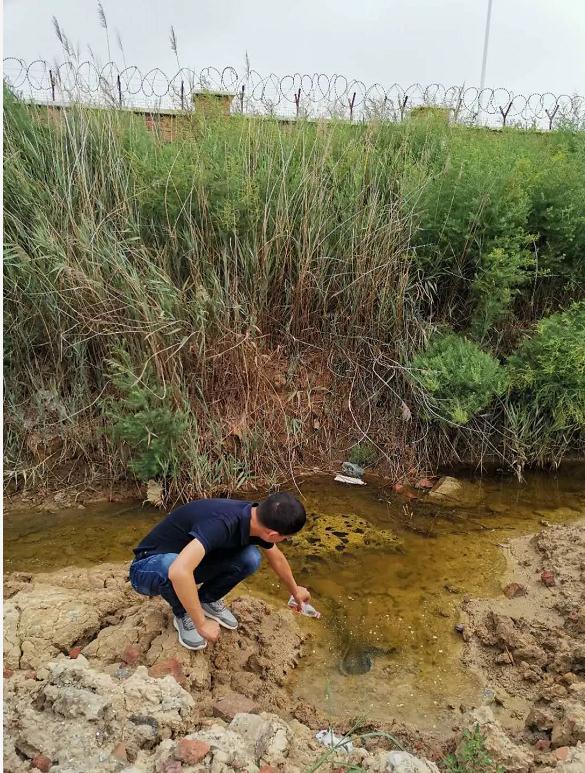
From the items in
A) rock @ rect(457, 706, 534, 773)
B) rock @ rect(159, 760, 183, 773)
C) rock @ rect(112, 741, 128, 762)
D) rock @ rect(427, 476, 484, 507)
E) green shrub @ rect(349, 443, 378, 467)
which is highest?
rock @ rect(159, 760, 183, 773)

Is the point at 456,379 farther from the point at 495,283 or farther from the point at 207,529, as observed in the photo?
the point at 207,529

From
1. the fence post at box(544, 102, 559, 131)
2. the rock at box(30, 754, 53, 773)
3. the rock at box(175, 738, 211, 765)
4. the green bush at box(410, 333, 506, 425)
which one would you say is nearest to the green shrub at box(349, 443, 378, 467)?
the green bush at box(410, 333, 506, 425)

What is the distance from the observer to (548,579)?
324 centimetres

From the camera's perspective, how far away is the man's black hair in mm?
2225

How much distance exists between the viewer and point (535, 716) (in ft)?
7.49

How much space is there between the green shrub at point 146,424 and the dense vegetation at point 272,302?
0.06ft

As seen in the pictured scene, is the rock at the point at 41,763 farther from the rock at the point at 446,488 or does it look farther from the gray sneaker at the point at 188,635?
the rock at the point at 446,488

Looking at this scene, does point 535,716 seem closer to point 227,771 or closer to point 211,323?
point 227,771

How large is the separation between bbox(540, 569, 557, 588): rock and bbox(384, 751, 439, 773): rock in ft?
5.16

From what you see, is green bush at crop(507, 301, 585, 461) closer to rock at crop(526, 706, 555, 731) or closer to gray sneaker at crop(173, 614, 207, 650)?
rock at crop(526, 706, 555, 731)

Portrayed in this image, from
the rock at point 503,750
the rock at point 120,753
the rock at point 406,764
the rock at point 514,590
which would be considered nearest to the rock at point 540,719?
the rock at point 503,750

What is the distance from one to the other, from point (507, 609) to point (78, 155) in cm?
419

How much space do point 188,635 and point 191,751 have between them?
730mm

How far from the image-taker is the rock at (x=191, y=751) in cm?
178
